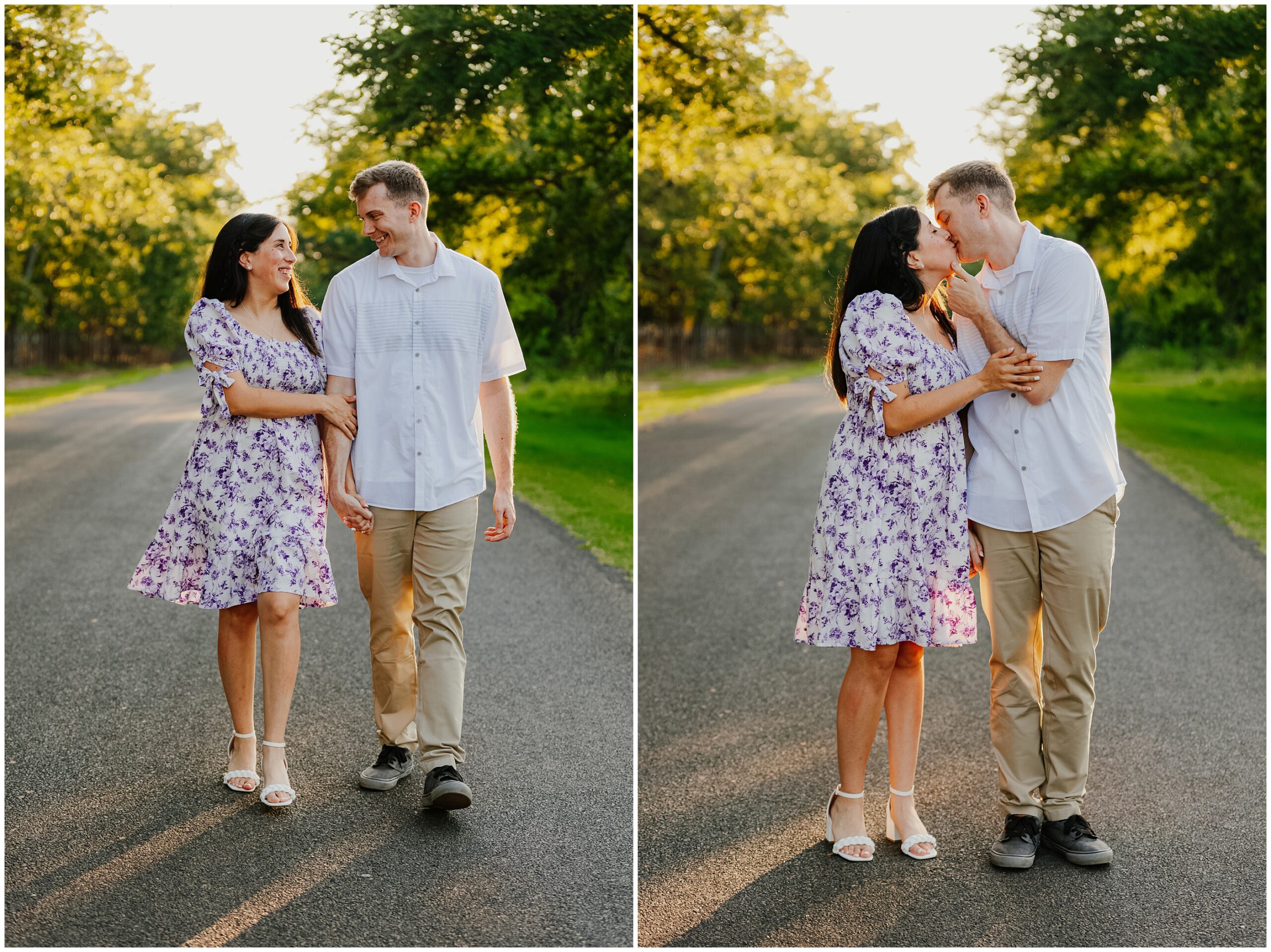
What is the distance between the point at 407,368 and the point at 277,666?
105cm

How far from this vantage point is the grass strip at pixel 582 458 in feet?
30.1

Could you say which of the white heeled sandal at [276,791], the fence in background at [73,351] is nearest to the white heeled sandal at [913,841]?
the white heeled sandal at [276,791]

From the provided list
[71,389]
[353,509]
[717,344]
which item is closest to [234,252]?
[353,509]

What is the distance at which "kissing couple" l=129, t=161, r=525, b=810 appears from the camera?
11.8ft

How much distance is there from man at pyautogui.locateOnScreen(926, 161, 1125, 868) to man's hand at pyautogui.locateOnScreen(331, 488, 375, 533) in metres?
1.89

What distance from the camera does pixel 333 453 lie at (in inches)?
146

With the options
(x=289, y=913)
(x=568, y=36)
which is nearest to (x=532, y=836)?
(x=289, y=913)

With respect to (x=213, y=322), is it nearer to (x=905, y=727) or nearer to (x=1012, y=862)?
(x=905, y=727)

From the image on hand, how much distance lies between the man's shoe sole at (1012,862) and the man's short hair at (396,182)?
102 inches

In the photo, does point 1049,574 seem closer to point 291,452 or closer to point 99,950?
point 291,452

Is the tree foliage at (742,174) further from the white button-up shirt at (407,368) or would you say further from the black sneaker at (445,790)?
the black sneaker at (445,790)

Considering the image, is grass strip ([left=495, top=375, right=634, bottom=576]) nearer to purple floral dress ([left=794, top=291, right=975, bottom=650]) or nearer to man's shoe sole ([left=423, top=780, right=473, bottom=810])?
man's shoe sole ([left=423, top=780, right=473, bottom=810])

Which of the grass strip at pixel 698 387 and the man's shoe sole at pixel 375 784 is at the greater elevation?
the man's shoe sole at pixel 375 784

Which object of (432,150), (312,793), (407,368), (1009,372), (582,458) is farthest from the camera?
(582,458)
